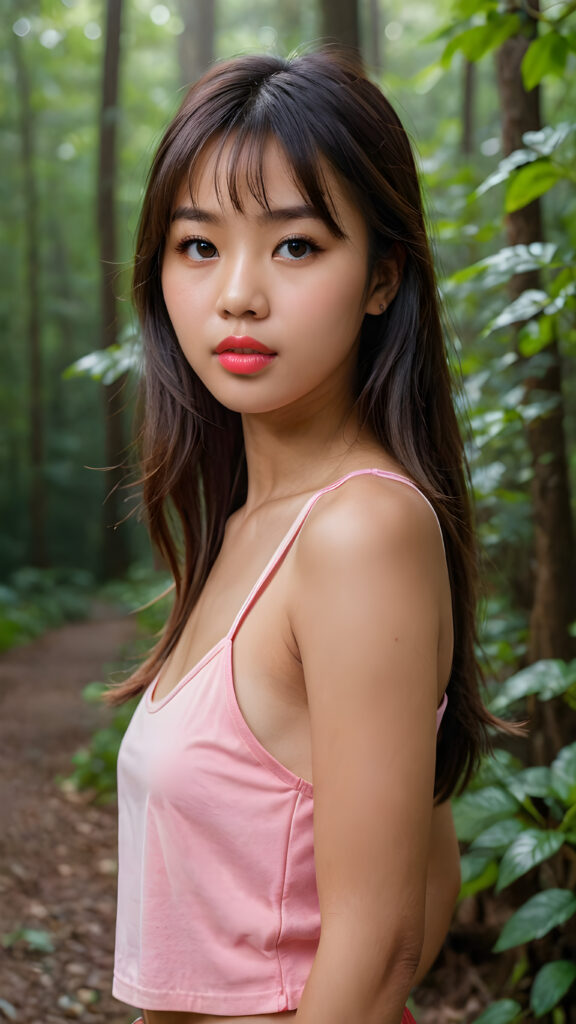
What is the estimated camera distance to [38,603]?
1262cm

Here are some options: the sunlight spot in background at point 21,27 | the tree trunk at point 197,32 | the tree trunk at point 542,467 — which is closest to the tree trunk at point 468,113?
the tree trunk at point 542,467

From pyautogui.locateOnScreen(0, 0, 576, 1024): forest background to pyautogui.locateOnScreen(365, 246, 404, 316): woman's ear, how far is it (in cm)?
30

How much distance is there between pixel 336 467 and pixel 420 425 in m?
0.14

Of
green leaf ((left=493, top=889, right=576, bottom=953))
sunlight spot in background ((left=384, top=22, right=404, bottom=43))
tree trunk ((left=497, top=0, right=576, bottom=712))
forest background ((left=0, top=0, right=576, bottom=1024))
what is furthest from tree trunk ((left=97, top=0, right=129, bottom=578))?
green leaf ((left=493, top=889, right=576, bottom=953))

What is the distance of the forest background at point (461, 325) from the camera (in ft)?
6.90

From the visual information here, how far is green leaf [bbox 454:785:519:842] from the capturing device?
2172mm

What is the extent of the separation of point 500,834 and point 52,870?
2565mm

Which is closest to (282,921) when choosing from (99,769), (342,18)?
(99,769)

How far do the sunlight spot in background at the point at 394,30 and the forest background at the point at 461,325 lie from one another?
0.13 meters

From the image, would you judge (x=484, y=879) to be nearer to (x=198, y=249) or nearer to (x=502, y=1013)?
(x=502, y=1013)

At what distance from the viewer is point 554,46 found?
2.01m

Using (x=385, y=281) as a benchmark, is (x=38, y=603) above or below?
below

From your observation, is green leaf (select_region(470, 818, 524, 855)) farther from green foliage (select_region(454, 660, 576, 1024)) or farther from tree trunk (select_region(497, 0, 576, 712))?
tree trunk (select_region(497, 0, 576, 712))

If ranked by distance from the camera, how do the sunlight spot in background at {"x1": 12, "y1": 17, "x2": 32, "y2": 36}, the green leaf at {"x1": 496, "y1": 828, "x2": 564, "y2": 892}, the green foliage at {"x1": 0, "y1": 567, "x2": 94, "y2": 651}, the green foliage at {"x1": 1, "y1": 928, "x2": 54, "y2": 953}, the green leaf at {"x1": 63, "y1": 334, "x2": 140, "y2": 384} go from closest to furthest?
the green leaf at {"x1": 496, "y1": 828, "x2": 564, "y2": 892}
the green leaf at {"x1": 63, "y1": 334, "x2": 140, "y2": 384}
the green foliage at {"x1": 1, "y1": 928, "x2": 54, "y2": 953}
the green foliage at {"x1": 0, "y1": 567, "x2": 94, "y2": 651}
the sunlight spot in background at {"x1": 12, "y1": 17, "x2": 32, "y2": 36}
